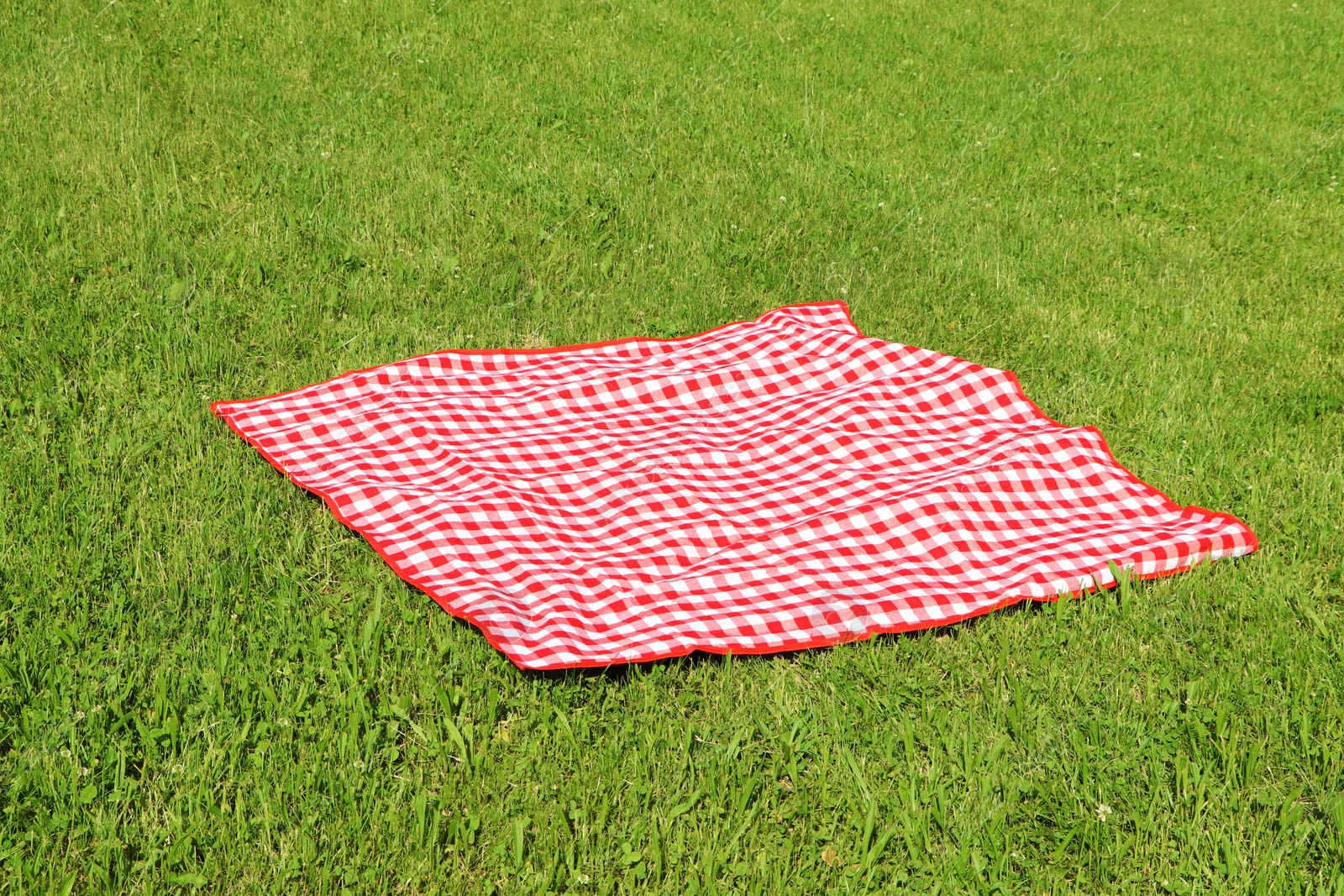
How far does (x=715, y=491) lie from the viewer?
4488 millimetres

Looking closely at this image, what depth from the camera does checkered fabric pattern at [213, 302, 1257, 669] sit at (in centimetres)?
370

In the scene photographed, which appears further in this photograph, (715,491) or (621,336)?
(621,336)

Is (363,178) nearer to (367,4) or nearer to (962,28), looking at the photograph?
(367,4)

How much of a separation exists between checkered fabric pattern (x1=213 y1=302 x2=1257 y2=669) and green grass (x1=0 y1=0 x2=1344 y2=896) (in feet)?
0.52

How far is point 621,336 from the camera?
5781mm

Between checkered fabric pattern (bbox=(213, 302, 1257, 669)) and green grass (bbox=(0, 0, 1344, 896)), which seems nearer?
green grass (bbox=(0, 0, 1344, 896))

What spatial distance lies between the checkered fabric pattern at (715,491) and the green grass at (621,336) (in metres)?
0.16

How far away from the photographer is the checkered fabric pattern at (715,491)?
146 inches

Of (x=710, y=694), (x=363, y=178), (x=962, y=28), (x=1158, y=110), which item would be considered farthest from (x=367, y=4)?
(x=710, y=694)

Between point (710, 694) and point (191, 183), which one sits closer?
point (710, 694)

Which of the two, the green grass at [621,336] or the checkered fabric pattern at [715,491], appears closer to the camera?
the green grass at [621,336]

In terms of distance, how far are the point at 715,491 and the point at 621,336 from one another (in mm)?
1559

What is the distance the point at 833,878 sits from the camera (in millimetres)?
2777

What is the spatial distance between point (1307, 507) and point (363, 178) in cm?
524
